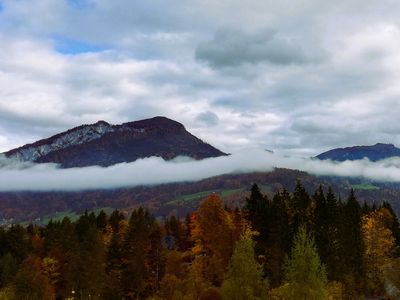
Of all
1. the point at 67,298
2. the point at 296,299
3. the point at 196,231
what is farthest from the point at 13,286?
the point at 296,299

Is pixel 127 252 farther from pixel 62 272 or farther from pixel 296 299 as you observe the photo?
pixel 296 299

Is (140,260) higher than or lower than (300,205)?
lower

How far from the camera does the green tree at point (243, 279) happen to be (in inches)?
2360

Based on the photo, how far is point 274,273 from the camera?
7912 cm

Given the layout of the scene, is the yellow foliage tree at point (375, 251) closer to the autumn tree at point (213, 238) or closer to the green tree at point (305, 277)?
the autumn tree at point (213, 238)

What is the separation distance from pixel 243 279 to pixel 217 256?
21954mm

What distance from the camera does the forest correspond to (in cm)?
7512

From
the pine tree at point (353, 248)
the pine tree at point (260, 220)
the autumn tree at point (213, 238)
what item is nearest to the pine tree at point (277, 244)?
the pine tree at point (260, 220)

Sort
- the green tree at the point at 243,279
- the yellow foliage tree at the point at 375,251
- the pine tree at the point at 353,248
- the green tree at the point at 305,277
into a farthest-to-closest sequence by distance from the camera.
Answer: the yellow foliage tree at the point at 375,251, the pine tree at the point at 353,248, the green tree at the point at 243,279, the green tree at the point at 305,277

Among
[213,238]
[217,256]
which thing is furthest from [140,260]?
[217,256]

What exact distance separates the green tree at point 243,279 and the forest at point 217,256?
0.40ft

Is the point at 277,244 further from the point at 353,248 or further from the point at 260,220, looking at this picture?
the point at 353,248

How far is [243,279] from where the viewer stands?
199 feet

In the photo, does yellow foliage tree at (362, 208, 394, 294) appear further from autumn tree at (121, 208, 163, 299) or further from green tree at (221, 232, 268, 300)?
green tree at (221, 232, 268, 300)
